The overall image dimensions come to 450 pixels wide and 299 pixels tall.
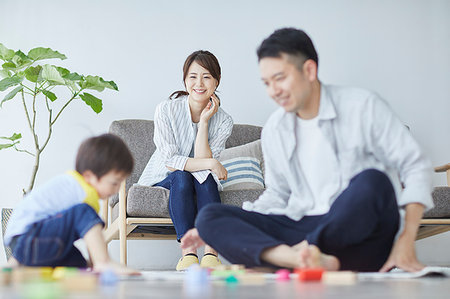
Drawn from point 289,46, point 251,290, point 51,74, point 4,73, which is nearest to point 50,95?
point 51,74

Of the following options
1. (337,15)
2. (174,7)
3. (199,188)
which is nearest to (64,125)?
(174,7)

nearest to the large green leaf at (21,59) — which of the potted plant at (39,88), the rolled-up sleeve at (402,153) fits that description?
the potted plant at (39,88)

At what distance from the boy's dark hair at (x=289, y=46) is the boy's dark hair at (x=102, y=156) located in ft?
1.61

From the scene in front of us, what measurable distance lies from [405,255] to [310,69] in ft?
1.89

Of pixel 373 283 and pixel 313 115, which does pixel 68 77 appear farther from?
pixel 373 283

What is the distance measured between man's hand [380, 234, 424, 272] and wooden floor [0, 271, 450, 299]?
0.18m

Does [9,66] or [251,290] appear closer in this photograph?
[251,290]

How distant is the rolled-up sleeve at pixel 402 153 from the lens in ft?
5.14

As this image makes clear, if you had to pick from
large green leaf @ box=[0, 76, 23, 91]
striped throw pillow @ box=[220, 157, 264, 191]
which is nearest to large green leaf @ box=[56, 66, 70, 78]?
large green leaf @ box=[0, 76, 23, 91]

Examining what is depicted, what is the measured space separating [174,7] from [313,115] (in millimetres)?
2408

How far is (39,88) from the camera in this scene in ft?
11.3

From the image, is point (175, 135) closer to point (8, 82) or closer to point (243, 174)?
point (243, 174)

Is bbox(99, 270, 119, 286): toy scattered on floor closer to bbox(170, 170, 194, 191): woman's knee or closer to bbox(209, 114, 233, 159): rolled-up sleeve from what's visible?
bbox(170, 170, 194, 191): woman's knee

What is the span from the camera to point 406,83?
4082mm
